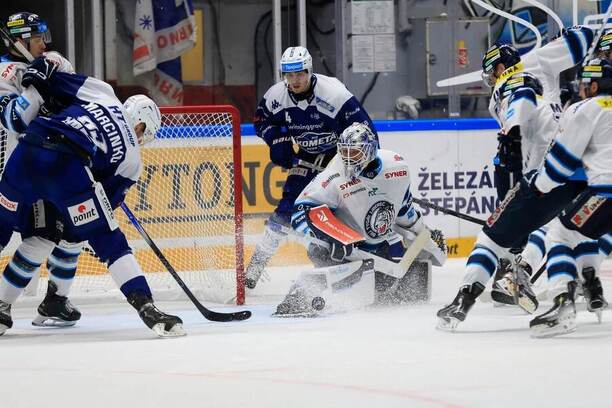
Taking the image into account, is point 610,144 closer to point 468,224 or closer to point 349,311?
point 349,311

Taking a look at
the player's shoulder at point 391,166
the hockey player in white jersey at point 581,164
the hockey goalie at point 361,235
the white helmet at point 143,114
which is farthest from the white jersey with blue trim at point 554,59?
the white helmet at point 143,114

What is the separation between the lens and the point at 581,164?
467cm

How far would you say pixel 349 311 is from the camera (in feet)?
18.4

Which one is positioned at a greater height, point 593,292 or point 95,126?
point 95,126

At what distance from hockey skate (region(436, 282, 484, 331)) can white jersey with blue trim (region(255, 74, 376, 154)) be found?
1.56 meters

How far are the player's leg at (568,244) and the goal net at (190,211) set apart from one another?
5.63 ft

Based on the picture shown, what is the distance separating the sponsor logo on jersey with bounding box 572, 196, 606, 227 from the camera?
15.6 feet

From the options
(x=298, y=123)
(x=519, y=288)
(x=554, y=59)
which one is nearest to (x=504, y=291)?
(x=519, y=288)

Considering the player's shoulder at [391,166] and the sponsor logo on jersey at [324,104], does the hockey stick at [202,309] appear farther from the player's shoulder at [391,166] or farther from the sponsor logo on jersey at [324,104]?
the sponsor logo on jersey at [324,104]

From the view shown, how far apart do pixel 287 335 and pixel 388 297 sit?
3.65 feet

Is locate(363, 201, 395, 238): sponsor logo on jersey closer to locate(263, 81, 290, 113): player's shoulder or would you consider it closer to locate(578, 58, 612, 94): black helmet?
locate(263, 81, 290, 113): player's shoulder

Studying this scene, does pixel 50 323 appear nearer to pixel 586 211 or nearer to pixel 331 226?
pixel 331 226

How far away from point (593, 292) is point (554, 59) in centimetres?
156

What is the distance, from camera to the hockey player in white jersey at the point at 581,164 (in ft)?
15.0
